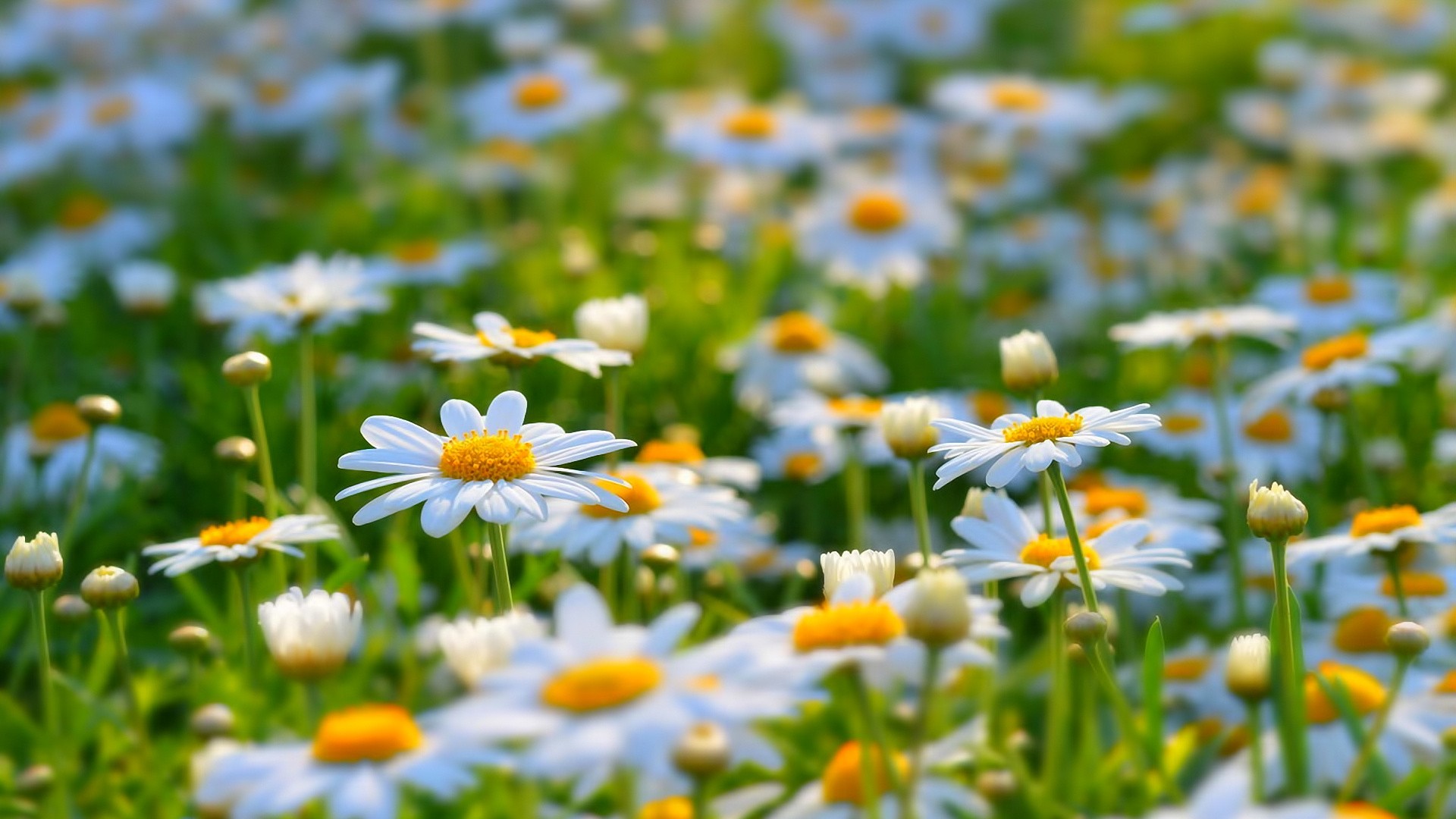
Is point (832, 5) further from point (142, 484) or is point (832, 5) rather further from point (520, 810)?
point (520, 810)

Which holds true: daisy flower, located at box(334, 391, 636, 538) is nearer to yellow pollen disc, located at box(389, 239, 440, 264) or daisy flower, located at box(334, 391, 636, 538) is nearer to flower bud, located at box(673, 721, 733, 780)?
flower bud, located at box(673, 721, 733, 780)

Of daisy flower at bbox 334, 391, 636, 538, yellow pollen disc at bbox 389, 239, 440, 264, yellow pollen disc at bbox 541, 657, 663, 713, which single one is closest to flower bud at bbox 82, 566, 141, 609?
daisy flower at bbox 334, 391, 636, 538

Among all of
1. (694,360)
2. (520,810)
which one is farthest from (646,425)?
(520,810)

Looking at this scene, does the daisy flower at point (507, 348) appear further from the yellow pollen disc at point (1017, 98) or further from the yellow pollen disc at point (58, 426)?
the yellow pollen disc at point (1017, 98)

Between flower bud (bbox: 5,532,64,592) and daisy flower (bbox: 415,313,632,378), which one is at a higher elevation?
daisy flower (bbox: 415,313,632,378)

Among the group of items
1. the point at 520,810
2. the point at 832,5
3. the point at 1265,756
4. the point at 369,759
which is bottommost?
the point at 1265,756

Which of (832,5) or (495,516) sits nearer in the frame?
(495,516)

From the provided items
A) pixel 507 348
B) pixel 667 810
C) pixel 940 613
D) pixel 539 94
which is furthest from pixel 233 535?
pixel 539 94
